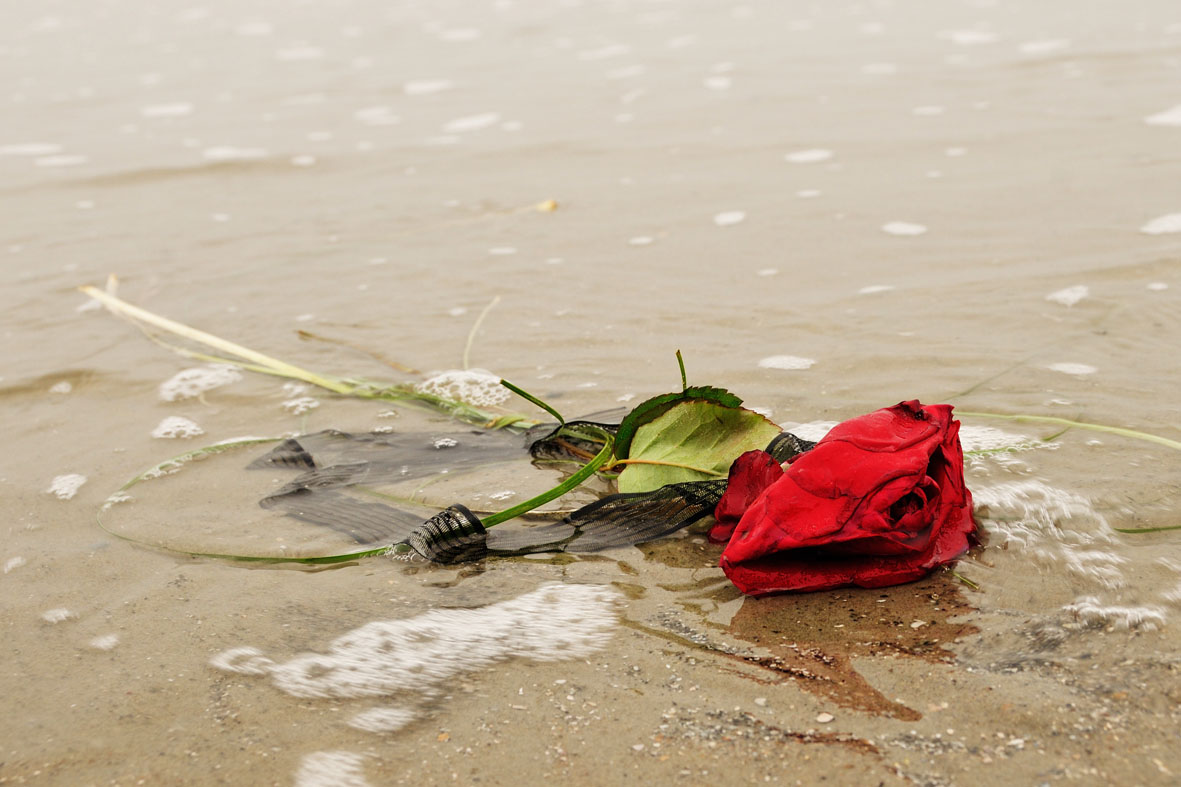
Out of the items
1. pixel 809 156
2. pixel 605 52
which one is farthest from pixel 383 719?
pixel 605 52

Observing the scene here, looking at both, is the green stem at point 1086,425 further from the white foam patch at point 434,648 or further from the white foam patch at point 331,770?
the white foam patch at point 331,770

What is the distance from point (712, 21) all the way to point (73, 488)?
7041 mm

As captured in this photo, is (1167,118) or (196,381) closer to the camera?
(196,381)

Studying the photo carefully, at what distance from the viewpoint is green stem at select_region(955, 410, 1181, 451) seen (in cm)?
187

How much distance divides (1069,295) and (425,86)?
4929 millimetres

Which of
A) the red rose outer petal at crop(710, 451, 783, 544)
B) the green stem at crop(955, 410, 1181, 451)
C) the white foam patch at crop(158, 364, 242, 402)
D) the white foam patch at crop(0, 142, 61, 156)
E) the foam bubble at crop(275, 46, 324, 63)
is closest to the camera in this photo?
the red rose outer petal at crop(710, 451, 783, 544)

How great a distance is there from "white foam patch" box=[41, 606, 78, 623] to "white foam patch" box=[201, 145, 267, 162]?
156 inches

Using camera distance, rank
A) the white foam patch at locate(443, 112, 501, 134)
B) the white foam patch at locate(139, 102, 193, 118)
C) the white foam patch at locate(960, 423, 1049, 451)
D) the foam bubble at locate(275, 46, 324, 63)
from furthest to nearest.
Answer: the foam bubble at locate(275, 46, 324, 63) → the white foam patch at locate(139, 102, 193, 118) → the white foam patch at locate(443, 112, 501, 134) → the white foam patch at locate(960, 423, 1049, 451)

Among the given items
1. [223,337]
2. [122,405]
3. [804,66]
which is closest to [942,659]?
[122,405]

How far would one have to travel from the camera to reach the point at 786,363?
255cm

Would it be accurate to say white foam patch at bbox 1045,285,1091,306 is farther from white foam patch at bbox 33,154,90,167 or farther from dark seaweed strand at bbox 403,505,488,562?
white foam patch at bbox 33,154,90,167

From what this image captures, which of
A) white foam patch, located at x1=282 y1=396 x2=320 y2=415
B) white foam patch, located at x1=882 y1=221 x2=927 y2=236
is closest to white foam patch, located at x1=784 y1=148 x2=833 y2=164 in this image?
white foam patch, located at x1=882 y1=221 x2=927 y2=236

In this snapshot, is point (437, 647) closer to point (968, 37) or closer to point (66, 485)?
point (66, 485)

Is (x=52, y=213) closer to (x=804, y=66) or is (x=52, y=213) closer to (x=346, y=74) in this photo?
(x=346, y=74)
